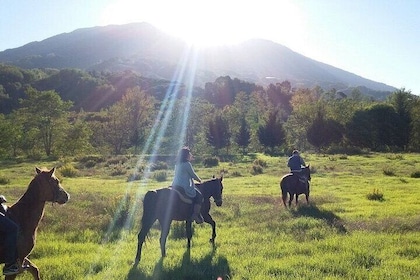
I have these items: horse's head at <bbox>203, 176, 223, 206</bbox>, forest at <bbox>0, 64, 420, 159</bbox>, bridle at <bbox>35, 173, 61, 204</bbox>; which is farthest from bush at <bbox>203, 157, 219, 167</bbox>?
bridle at <bbox>35, 173, 61, 204</bbox>

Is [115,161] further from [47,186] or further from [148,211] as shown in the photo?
[47,186]

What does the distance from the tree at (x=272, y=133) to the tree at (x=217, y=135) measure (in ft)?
24.6

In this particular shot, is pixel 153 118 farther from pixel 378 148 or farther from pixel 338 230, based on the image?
pixel 338 230

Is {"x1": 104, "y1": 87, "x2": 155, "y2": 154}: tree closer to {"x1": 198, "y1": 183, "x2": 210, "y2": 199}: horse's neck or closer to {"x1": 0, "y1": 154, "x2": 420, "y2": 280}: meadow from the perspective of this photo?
{"x1": 0, "y1": 154, "x2": 420, "y2": 280}: meadow

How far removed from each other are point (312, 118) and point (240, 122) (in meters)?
15.0

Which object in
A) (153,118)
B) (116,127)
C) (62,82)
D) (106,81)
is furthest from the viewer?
(106,81)

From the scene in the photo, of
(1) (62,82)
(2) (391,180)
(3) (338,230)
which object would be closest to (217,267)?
(3) (338,230)

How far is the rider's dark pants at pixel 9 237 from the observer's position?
688cm

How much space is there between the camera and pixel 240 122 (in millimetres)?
80750

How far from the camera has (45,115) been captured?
69.3 metres

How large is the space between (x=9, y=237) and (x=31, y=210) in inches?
30.3

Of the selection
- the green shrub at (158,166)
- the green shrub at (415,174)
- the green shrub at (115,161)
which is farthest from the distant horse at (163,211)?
the green shrub at (115,161)

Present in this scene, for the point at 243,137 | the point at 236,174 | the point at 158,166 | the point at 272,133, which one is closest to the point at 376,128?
the point at 272,133

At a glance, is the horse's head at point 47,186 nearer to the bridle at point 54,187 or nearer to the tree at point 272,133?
the bridle at point 54,187
